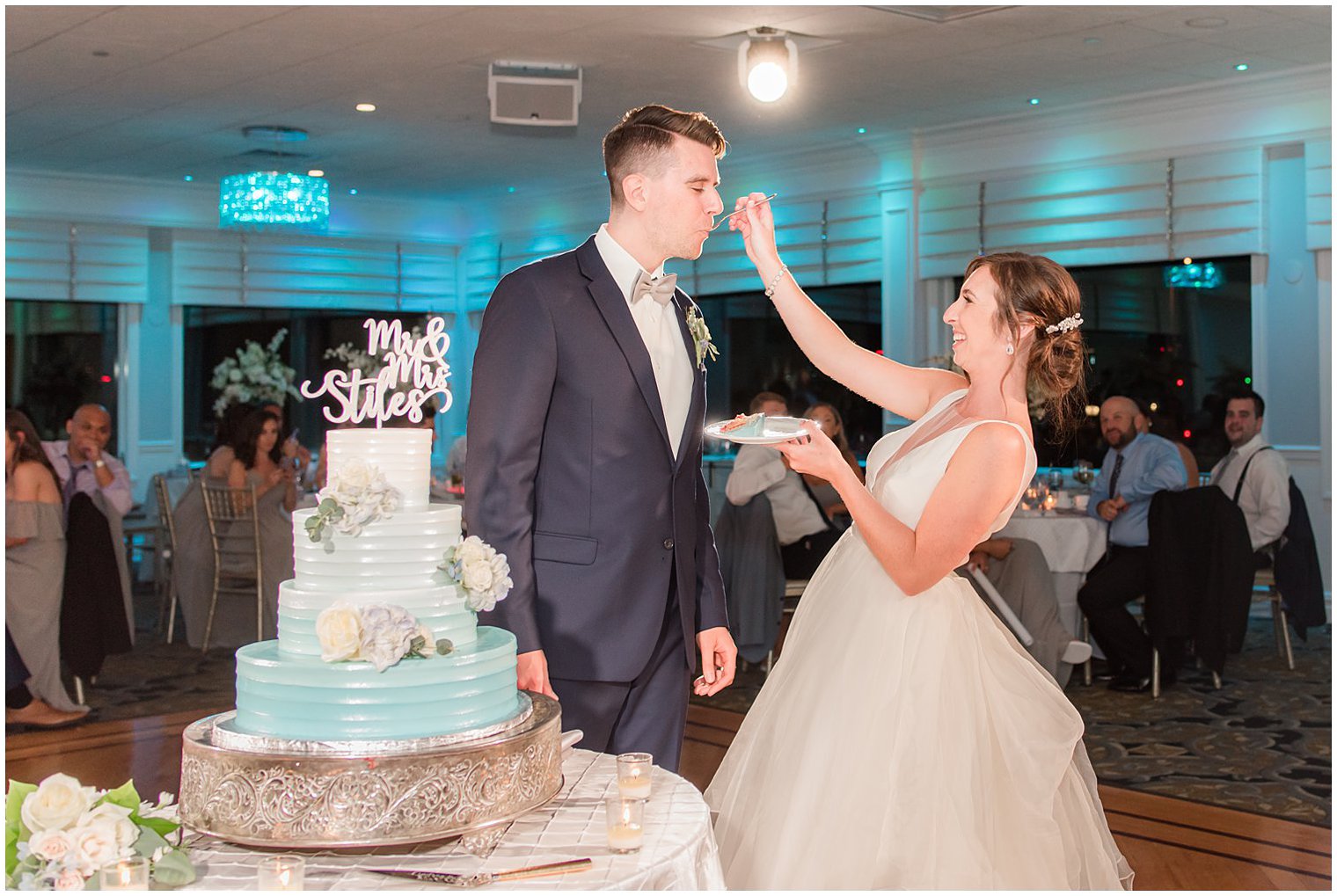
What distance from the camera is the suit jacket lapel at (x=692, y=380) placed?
8.82 feet

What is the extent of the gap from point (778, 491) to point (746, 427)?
171 inches

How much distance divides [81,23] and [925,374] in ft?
17.8

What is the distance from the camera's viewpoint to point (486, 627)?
212 cm

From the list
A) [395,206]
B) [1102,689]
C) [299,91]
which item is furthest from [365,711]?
[395,206]

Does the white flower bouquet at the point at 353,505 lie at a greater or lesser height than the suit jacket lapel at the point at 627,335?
lesser

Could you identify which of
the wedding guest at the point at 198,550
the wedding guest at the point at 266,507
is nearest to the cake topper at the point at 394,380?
the wedding guest at the point at 266,507

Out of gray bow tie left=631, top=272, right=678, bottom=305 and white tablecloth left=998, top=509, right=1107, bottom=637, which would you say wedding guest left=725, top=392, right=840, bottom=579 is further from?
gray bow tie left=631, top=272, right=678, bottom=305

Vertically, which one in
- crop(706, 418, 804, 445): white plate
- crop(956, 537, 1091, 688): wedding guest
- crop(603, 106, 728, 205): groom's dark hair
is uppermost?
crop(603, 106, 728, 205): groom's dark hair

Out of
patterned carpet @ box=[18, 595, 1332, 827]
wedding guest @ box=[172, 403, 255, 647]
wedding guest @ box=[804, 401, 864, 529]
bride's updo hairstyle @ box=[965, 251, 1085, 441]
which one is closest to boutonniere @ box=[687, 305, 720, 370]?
bride's updo hairstyle @ box=[965, 251, 1085, 441]

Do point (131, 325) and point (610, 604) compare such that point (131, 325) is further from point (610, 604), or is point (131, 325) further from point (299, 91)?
point (610, 604)

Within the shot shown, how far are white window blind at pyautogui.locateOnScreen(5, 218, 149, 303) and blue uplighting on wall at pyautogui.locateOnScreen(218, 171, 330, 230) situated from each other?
2816mm

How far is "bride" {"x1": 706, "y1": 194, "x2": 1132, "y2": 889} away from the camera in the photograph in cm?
253

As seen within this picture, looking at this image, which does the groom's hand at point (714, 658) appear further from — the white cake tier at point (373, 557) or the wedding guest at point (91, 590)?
the wedding guest at point (91, 590)

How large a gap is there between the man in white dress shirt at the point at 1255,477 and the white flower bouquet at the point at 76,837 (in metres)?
6.37
